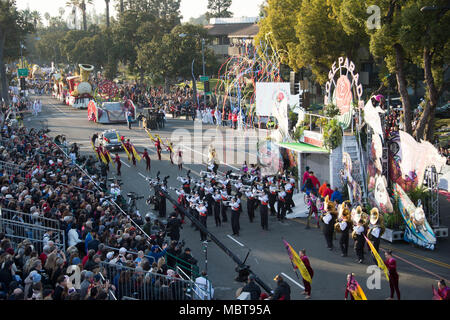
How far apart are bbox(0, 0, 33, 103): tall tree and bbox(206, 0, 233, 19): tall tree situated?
53.5m

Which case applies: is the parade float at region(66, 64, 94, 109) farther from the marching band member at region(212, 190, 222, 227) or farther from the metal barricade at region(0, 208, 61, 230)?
the metal barricade at region(0, 208, 61, 230)

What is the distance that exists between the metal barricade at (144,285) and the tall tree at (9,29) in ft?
152

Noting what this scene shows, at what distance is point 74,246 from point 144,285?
216cm

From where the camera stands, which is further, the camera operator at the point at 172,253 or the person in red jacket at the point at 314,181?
the person in red jacket at the point at 314,181

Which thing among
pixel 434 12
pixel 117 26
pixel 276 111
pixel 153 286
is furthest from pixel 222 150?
pixel 117 26

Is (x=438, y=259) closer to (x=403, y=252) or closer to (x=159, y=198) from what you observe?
(x=403, y=252)

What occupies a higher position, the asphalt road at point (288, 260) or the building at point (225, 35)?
the building at point (225, 35)

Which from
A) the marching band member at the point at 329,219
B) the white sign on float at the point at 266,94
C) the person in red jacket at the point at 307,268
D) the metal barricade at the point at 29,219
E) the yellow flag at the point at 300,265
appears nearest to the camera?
the yellow flag at the point at 300,265

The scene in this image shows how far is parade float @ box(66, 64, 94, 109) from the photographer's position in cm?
5550

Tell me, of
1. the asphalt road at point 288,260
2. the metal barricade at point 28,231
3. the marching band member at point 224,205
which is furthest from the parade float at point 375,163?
the metal barricade at point 28,231

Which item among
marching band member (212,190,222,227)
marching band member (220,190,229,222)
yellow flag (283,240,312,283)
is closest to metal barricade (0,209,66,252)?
yellow flag (283,240,312,283)

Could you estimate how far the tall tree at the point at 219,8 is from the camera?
344ft

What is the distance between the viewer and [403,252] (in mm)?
15516

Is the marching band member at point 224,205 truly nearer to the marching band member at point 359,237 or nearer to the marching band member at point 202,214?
the marching band member at point 202,214
